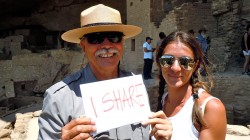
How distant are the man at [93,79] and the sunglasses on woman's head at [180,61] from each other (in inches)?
13.4

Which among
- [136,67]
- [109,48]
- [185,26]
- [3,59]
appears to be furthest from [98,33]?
A: [3,59]

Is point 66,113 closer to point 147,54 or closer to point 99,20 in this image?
point 99,20

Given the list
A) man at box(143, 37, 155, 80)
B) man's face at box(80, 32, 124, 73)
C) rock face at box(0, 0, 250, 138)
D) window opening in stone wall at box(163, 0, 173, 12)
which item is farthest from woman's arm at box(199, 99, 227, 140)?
window opening in stone wall at box(163, 0, 173, 12)

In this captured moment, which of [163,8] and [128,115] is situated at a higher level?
[163,8]

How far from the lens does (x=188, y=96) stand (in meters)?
2.53

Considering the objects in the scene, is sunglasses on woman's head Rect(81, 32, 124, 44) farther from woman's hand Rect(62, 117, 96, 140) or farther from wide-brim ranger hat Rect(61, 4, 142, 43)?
woman's hand Rect(62, 117, 96, 140)

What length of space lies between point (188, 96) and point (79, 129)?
102 cm

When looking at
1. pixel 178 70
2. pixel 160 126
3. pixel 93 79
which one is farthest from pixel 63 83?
pixel 178 70

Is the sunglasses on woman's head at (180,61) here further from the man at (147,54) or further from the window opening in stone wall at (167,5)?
the window opening in stone wall at (167,5)

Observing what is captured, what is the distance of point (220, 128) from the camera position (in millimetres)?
2213

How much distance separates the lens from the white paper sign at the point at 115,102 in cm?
200

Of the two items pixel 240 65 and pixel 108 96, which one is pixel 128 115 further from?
pixel 240 65

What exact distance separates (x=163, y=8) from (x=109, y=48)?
499 inches

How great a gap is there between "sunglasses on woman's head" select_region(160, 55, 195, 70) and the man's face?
381 millimetres
